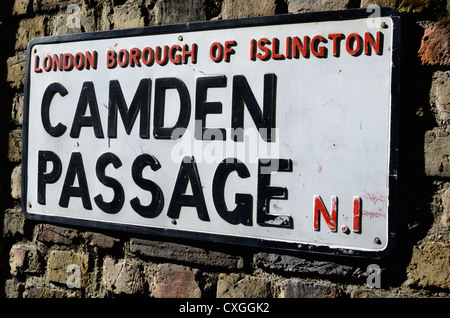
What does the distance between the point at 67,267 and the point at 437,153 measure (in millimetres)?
1170

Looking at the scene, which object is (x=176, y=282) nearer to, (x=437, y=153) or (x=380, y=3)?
(x=437, y=153)

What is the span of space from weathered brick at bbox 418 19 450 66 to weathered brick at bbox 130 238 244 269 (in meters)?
0.70

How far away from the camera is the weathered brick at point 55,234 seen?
4.72ft

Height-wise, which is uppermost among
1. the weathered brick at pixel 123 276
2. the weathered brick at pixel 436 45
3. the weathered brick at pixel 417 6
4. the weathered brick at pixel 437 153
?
the weathered brick at pixel 417 6

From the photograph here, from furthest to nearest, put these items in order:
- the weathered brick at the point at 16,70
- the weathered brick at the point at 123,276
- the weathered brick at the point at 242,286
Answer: the weathered brick at the point at 16,70 → the weathered brick at the point at 123,276 → the weathered brick at the point at 242,286

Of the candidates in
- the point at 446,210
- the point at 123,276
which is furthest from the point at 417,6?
Result: the point at 123,276

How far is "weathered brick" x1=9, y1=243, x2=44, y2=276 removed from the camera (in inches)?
58.9

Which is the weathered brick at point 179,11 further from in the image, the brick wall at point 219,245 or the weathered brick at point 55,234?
the weathered brick at point 55,234

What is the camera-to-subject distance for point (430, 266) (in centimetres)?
104

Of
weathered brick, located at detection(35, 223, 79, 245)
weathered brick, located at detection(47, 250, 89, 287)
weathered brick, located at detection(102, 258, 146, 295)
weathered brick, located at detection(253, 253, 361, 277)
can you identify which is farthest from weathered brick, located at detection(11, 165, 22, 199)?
weathered brick, located at detection(253, 253, 361, 277)

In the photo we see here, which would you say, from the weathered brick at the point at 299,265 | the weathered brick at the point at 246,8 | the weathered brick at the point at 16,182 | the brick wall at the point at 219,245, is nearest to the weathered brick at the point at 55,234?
the brick wall at the point at 219,245

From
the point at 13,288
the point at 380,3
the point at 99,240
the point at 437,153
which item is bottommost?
the point at 13,288

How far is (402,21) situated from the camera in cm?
107

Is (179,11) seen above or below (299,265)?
above
